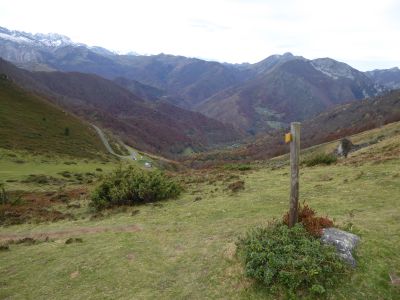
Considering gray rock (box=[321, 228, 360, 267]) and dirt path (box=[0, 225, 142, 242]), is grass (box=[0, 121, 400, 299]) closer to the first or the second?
gray rock (box=[321, 228, 360, 267])

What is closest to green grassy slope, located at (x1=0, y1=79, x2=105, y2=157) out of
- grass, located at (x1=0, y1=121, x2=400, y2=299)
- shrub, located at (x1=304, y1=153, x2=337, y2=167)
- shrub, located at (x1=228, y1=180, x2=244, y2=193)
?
shrub, located at (x1=304, y1=153, x2=337, y2=167)

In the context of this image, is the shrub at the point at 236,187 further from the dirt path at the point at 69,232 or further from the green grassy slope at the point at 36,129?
the green grassy slope at the point at 36,129

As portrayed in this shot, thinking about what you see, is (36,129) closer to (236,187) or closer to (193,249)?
(236,187)

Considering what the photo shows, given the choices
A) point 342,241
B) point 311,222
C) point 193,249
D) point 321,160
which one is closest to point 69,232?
point 193,249

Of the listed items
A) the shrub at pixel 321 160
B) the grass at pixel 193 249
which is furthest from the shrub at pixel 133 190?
the shrub at pixel 321 160

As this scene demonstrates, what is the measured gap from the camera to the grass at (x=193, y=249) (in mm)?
11672

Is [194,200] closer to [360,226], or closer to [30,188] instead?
[360,226]

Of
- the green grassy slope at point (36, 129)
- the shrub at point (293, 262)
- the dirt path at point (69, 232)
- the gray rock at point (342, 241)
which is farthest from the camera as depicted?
the green grassy slope at point (36, 129)

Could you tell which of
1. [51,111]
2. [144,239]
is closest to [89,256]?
[144,239]

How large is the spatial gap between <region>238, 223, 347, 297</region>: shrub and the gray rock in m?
0.29

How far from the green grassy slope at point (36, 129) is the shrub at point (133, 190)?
47612 mm

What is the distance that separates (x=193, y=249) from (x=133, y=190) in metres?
12.1

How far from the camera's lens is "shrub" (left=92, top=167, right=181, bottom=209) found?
25922 mm

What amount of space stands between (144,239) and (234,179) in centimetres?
1535
